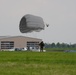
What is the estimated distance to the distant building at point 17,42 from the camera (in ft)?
413

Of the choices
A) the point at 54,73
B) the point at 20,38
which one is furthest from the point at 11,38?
the point at 54,73

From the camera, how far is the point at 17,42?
422 ft

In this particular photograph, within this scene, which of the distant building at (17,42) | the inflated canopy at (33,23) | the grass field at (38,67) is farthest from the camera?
the distant building at (17,42)

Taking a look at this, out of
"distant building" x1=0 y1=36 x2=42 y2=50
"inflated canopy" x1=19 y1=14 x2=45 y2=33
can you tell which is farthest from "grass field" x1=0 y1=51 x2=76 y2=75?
"distant building" x1=0 y1=36 x2=42 y2=50

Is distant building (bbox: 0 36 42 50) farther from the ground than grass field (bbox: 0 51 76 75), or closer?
farther from the ground

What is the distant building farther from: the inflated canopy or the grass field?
the grass field

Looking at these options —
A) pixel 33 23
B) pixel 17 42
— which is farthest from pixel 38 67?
pixel 17 42

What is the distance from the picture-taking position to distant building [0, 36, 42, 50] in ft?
413

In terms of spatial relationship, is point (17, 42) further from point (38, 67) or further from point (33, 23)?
point (38, 67)

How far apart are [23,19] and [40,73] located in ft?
153

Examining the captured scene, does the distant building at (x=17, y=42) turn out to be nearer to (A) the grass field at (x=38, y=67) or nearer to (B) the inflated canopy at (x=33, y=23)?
(B) the inflated canopy at (x=33, y=23)

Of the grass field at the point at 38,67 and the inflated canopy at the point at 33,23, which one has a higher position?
the inflated canopy at the point at 33,23

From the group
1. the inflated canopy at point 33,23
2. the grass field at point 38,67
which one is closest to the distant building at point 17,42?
the inflated canopy at point 33,23

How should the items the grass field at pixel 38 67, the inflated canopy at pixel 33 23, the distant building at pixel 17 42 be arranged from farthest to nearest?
1. the distant building at pixel 17 42
2. the inflated canopy at pixel 33 23
3. the grass field at pixel 38 67
